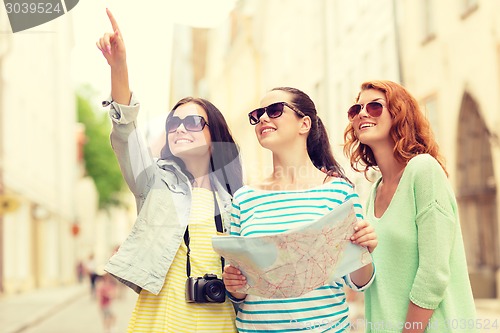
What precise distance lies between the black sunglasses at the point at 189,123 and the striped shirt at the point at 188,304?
0.72 feet

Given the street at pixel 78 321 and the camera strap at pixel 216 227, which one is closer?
the camera strap at pixel 216 227

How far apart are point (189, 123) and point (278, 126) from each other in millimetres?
260

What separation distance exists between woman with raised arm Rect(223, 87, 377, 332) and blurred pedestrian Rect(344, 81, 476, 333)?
0.26 ft

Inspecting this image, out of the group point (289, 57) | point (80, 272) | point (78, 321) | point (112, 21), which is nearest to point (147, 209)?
point (112, 21)

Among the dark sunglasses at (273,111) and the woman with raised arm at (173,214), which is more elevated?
the dark sunglasses at (273,111)

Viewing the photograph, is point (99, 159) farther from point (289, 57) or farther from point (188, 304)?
point (188, 304)

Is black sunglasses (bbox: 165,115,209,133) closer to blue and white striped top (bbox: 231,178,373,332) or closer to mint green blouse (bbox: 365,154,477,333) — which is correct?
blue and white striped top (bbox: 231,178,373,332)

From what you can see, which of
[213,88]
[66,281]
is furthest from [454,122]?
[66,281]

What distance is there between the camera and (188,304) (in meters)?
1.99

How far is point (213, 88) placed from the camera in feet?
7.86

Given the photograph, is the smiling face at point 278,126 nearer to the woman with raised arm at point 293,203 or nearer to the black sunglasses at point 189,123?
the woman with raised arm at point 293,203

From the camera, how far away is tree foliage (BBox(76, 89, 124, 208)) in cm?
3488

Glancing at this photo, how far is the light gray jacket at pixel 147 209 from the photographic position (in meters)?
1.97

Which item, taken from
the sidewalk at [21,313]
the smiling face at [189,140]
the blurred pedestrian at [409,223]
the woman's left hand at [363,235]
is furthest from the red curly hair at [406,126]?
the sidewalk at [21,313]
